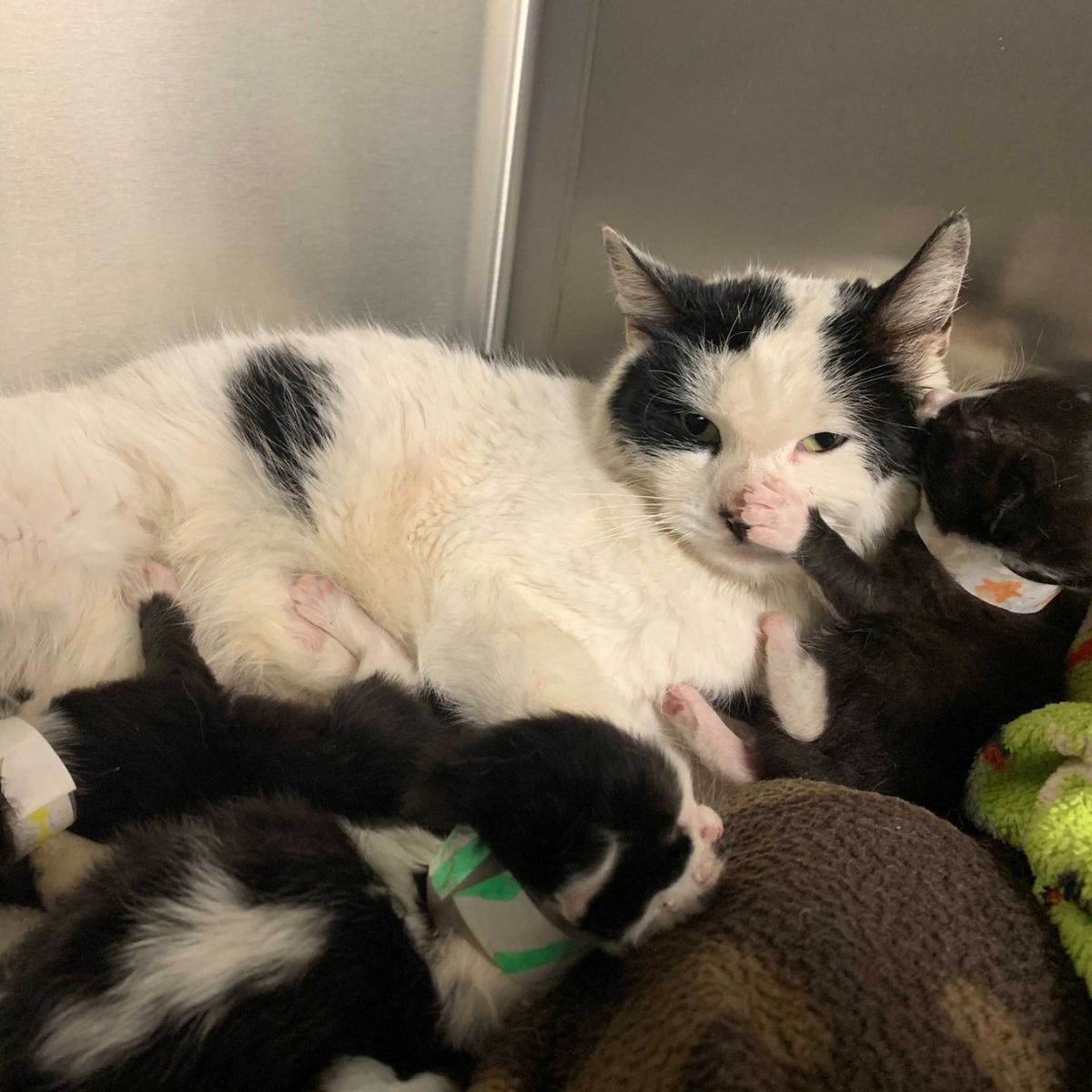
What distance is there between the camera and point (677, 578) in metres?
1.23

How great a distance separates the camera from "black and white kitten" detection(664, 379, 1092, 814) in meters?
1.07

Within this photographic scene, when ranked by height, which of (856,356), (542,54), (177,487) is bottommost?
(177,487)

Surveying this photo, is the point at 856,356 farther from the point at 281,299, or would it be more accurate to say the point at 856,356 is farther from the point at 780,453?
the point at 281,299

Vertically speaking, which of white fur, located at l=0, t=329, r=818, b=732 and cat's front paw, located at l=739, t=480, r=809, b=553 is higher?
cat's front paw, located at l=739, t=480, r=809, b=553

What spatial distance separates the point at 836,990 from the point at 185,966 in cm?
60

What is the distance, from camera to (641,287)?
1.26m

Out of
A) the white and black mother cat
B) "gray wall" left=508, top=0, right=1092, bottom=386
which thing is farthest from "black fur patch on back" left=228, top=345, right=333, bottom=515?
"gray wall" left=508, top=0, right=1092, bottom=386

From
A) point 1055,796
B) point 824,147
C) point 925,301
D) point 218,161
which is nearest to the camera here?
point 1055,796

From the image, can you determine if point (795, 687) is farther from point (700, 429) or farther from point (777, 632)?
point (700, 429)

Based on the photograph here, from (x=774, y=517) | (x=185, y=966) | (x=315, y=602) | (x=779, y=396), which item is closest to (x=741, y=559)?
(x=774, y=517)

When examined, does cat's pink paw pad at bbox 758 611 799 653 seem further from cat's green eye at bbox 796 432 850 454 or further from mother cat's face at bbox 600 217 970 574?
cat's green eye at bbox 796 432 850 454

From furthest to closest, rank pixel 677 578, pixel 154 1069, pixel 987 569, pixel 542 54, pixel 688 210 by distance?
pixel 542 54, pixel 688 210, pixel 677 578, pixel 987 569, pixel 154 1069

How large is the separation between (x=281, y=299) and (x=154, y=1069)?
4.55ft

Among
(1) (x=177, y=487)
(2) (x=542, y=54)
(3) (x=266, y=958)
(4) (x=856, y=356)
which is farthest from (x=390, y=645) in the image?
(2) (x=542, y=54)
